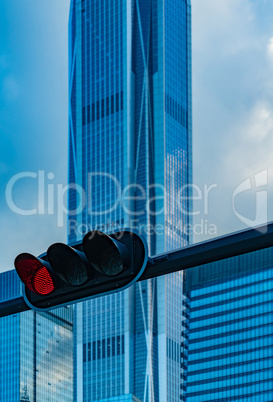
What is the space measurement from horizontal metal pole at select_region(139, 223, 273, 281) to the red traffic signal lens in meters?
1.09

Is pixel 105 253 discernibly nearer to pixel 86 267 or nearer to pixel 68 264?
pixel 86 267

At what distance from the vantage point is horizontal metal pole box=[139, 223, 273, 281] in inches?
360

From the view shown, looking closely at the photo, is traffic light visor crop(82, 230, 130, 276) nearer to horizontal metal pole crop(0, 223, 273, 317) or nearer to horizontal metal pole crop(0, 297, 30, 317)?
horizontal metal pole crop(0, 223, 273, 317)

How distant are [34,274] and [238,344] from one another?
186649mm

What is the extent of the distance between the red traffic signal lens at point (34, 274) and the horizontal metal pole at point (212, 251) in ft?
3.57

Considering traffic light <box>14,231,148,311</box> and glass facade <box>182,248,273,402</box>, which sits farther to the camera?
glass facade <box>182,248,273,402</box>

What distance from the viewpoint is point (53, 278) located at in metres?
9.98

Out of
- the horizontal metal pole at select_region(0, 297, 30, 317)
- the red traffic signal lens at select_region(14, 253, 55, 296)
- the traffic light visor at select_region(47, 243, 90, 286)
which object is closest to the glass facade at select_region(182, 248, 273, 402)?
the horizontal metal pole at select_region(0, 297, 30, 317)

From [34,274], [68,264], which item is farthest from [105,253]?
[34,274]

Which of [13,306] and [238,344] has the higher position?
[238,344]

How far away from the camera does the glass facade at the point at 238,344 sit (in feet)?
606

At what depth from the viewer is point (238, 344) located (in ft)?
633

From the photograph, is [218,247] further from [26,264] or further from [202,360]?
[202,360]

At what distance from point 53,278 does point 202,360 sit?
624 feet
